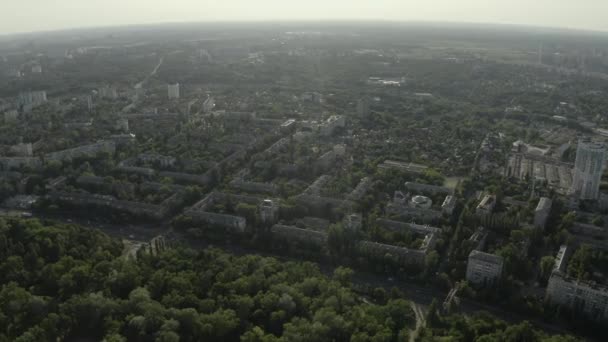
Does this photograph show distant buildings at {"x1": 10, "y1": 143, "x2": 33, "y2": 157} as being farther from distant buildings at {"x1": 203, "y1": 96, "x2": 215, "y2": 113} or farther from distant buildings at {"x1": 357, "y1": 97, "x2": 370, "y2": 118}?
distant buildings at {"x1": 357, "y1": 97, "x2": 370, "y2": 118}

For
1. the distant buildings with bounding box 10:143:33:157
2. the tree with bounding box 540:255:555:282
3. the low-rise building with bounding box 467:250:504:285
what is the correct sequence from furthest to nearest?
the distant buildings with bounding box 10:143:33:157 < the tree with bounding box 540:255:555:282 < the low-rise building with bounding box 467:250:504:285

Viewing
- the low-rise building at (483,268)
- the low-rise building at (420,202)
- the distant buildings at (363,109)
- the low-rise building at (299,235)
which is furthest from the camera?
the distant buildings at (363,109)

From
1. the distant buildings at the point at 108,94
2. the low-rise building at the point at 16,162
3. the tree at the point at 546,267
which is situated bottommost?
the tree at the point at 546,267

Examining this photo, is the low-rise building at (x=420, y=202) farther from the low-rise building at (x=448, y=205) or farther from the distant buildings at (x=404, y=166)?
the distant buildings at (x=404, y=166)

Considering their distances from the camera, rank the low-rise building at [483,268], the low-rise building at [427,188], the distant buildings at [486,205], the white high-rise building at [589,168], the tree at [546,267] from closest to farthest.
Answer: the low-rise building at [483,268] < the tree at [546,267] < the distant buildings at [486,205] < the white high-rise building at [589,168] < the low-rise building at [427,188]

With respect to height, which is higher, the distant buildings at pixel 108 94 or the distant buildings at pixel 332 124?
the distant buildings at pixel 108 94

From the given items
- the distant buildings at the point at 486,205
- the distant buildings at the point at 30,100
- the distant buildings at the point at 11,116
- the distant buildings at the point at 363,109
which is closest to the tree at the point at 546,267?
the distant buildings at the point at 486,205

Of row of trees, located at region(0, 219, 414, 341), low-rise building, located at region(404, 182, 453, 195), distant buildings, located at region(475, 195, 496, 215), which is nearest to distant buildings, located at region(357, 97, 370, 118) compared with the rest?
low-rise building, located at region(404, 182, 453, 195)
